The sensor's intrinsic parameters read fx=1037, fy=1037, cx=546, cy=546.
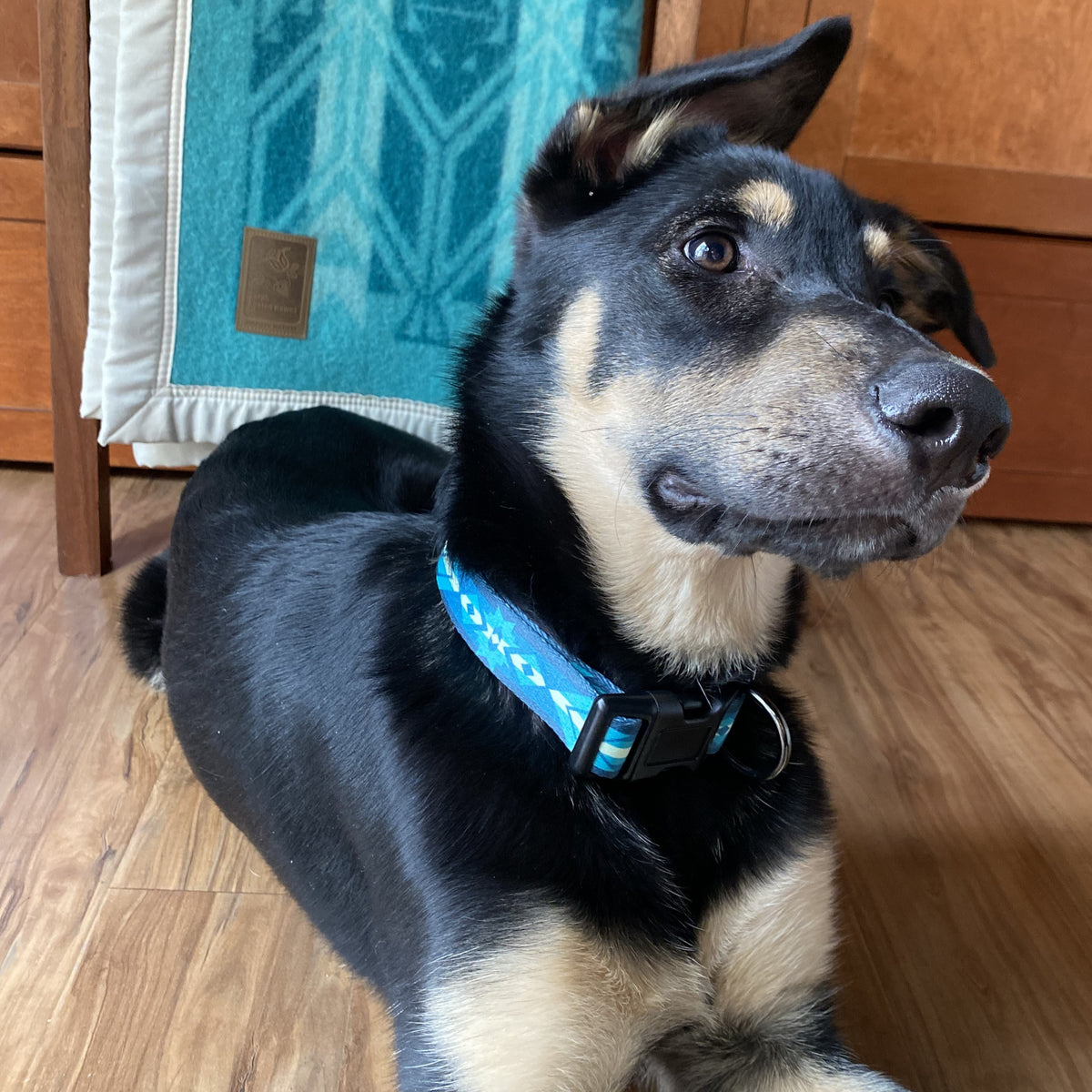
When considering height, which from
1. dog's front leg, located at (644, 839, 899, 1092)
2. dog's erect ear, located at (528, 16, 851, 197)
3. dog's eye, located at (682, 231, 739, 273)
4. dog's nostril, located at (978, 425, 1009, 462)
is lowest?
dog's front leg, located at (644, 839, 899, 1092)

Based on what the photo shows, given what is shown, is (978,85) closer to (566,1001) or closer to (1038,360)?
(1038,360)

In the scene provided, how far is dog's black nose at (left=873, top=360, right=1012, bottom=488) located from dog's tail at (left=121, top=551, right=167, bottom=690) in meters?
1.48

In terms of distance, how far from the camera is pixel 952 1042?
4.42 feet

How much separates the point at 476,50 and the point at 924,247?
117 cm

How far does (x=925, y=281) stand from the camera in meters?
1.38

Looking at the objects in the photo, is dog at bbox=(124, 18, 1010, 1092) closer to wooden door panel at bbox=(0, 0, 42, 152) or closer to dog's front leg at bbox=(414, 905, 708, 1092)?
dog's front leg at bbox=(414, 905, 708, 1092)

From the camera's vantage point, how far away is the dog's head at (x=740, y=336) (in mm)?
928

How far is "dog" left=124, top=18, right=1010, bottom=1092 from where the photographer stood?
100cm

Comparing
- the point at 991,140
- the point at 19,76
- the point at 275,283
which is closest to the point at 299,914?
the point at 275,283

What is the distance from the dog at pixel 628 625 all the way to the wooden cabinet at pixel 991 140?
4.90 feet

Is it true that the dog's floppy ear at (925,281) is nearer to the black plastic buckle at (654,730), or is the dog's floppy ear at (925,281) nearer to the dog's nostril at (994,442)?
the dog's nostril at (994,442)

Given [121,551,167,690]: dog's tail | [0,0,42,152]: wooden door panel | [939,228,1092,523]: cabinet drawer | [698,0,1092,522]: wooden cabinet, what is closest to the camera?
[121,551,167,690]: dog's tail

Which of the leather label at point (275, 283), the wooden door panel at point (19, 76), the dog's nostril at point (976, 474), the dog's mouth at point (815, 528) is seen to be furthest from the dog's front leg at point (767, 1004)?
the wooden door panel at point (19, 76)

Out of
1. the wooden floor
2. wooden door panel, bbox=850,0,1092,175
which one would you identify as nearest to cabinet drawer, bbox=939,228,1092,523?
wooden door panel, bbox=850,0,1092,175
